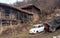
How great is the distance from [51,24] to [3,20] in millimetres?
10110

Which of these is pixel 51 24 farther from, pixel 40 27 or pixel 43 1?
pixel 43 1

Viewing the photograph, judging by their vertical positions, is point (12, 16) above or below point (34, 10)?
below

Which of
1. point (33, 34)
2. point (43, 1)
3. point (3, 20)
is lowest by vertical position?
point (33, 34)

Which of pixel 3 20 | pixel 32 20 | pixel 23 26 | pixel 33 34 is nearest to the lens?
pixel 33 34

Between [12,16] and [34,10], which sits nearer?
[12,16]

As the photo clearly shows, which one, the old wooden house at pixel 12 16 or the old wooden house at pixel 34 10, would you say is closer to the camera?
the old wooden house at pixel 12 16

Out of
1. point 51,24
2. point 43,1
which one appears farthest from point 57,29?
point 43,1

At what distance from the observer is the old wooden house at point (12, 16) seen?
117 feet

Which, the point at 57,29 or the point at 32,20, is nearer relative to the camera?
the point at 57,29

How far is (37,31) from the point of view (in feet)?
110

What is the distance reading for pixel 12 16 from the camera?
37.2m

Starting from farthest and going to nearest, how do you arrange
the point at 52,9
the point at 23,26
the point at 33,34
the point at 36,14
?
the point at 52,9
the point at 36,14
the point at 23,26
the point at 33,34

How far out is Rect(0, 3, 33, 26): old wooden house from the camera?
1403 inches

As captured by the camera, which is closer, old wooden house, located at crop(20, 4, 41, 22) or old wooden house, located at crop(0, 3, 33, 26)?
old wooden house, located at crop(0, 3, 33, 26)
